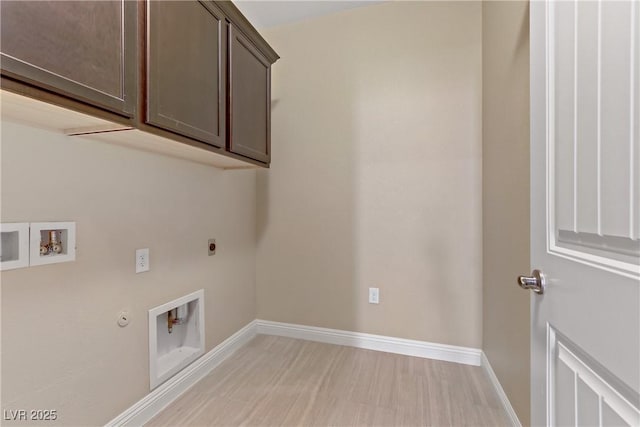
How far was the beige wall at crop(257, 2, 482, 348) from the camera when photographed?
2.05 metres

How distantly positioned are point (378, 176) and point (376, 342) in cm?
130

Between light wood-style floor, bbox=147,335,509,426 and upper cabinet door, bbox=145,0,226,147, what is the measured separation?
146 cm

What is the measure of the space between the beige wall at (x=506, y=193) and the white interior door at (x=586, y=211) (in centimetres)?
59

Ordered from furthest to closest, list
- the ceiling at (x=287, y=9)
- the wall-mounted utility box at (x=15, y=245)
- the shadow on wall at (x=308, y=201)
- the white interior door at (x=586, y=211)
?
1. the shadow on wall at (x=308, y=201)
2. the ceiling at (x=287, y=9)
3. the wall-mounted utility box at (x=15, y=245)
4. the white interior door at (x=586, y=211)

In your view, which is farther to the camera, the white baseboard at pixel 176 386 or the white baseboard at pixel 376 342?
the white baseboard at pixel 376 342

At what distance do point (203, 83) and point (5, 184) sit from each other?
840mm

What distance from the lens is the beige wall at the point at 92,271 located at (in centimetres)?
103

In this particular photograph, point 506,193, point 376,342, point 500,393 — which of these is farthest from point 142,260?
point 500,393

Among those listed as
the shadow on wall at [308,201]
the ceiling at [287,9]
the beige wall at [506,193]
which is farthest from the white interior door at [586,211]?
the ceiling at [287,9]

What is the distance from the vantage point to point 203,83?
137 centimetres

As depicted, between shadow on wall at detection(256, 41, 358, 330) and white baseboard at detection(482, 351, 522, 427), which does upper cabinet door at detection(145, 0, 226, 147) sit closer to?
shadow on wall at detection(256, 41, 358, 330)

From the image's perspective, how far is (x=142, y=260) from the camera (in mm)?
1487

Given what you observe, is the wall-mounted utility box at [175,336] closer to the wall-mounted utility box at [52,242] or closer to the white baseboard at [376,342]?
the wall-mounted utility box at [52,242]

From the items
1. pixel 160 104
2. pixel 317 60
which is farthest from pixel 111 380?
pixel 317 60
